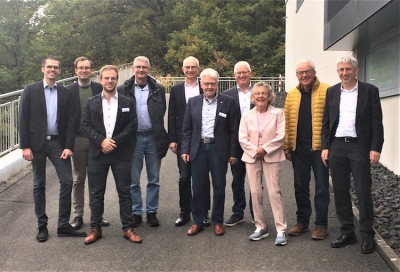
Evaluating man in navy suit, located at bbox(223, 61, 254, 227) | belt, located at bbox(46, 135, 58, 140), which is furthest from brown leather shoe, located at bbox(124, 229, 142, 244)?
belt, located at bbox(46, 135, 58, 140)

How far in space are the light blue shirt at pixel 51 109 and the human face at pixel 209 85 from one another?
1.75m

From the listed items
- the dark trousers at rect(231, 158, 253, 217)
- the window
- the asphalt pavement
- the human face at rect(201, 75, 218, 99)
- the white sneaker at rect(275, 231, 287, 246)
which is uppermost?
the window

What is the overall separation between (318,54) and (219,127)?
1138 centimetres

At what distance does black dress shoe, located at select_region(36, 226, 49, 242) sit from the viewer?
5277 mm

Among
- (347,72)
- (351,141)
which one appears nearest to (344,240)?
(351,141)

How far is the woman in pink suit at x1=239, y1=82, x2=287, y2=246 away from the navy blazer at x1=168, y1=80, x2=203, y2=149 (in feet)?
2.91

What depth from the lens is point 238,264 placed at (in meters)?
4.58

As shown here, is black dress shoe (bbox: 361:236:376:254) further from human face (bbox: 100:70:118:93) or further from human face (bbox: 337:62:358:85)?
human face (bbox: 100:70:118:93)

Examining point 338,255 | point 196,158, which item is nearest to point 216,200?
point 196,158

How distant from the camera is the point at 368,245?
4.82 meters

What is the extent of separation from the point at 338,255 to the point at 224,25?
33214 mm

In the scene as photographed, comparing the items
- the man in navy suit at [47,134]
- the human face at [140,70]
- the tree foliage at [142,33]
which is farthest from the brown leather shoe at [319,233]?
the tree foliage at [142,33]

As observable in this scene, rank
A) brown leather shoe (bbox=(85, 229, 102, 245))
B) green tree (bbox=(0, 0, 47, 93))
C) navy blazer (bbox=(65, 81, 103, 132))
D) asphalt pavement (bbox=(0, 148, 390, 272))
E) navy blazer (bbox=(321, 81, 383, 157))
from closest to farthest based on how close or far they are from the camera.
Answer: asphalt pavement (bbox=(0, 148, 390, 272))
navy blazer (bbox=(321, 81, 383, 157))
brown leather shoe (bbox=(85, 229, 102, 245))
navy blazer (bbox=(65, 81, 103, 132))
green tree (bbox=(0, 0, 47, 93))

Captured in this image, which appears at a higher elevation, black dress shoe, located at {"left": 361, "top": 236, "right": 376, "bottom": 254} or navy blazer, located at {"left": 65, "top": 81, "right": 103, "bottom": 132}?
navy blazer, located at {"left": 65, "top": 81, "right": 103, "bottom": 132}
